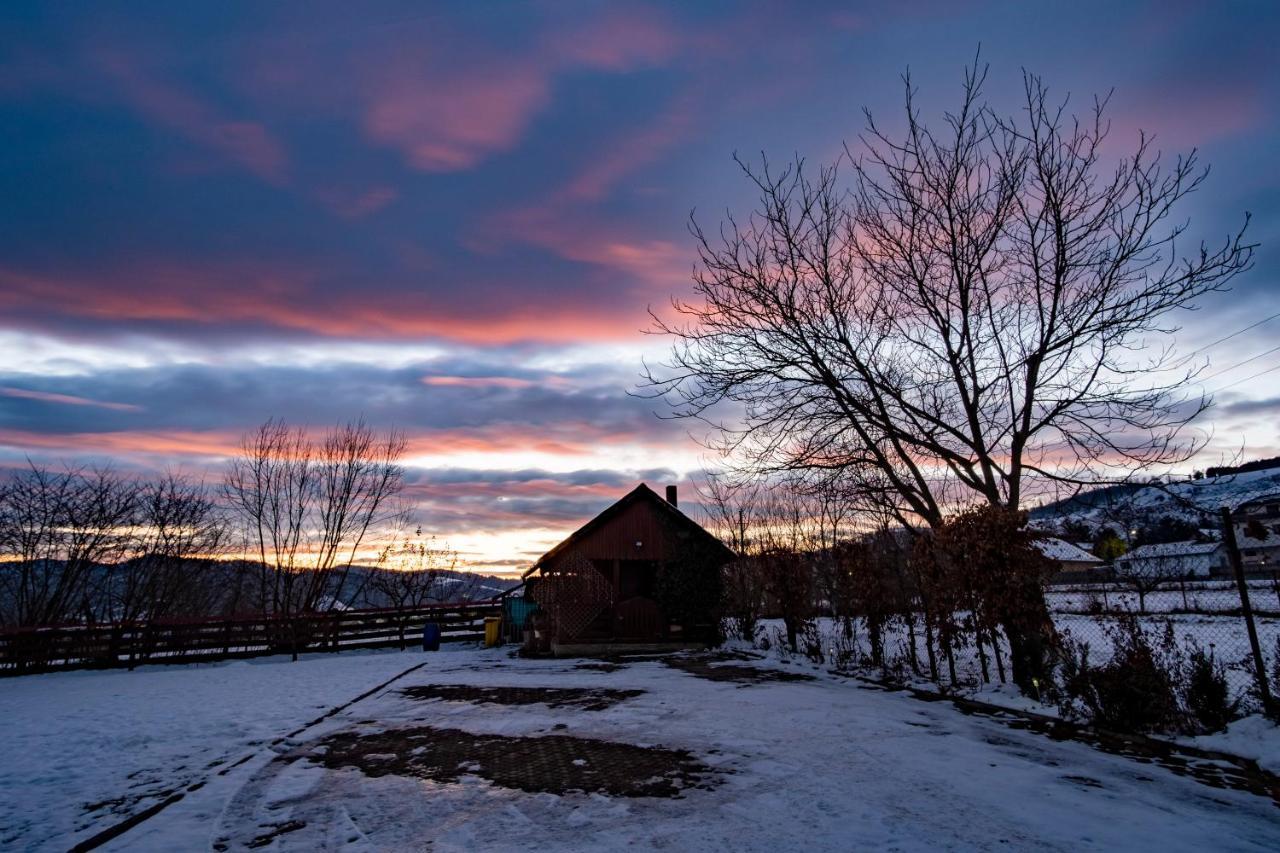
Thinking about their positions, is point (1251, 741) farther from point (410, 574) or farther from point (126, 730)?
point (410, 574)

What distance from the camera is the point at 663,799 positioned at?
5332 mm

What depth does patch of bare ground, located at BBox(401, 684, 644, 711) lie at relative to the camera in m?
10.5

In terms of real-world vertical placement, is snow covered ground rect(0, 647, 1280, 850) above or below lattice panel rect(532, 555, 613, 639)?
below

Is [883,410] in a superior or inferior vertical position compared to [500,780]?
superior

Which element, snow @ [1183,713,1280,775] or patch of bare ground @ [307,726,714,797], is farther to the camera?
snow @ [1183,713,1280,775]

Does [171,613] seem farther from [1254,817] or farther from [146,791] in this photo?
[1254,817]

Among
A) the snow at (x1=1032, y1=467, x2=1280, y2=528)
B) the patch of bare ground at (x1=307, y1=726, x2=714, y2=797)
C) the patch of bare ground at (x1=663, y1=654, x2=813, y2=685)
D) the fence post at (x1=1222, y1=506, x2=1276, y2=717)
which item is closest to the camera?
the patch of bare ground at (x1=307, y1=726, x2=714, y2=797)

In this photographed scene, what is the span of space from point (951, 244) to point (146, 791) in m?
12.7

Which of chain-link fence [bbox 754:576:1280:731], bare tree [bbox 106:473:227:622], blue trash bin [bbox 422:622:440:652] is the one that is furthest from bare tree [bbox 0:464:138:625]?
chain-link fence [bbox 754:576:1280:731]

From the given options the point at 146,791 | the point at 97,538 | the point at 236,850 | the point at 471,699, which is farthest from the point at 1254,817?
the point at 97,538

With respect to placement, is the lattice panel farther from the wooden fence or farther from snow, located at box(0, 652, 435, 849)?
snow, located at box(0, 652, 435, 849)

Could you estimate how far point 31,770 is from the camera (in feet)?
22.9

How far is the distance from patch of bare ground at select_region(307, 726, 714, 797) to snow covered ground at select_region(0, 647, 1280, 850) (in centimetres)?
20

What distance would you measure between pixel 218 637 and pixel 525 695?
46.9 ft
